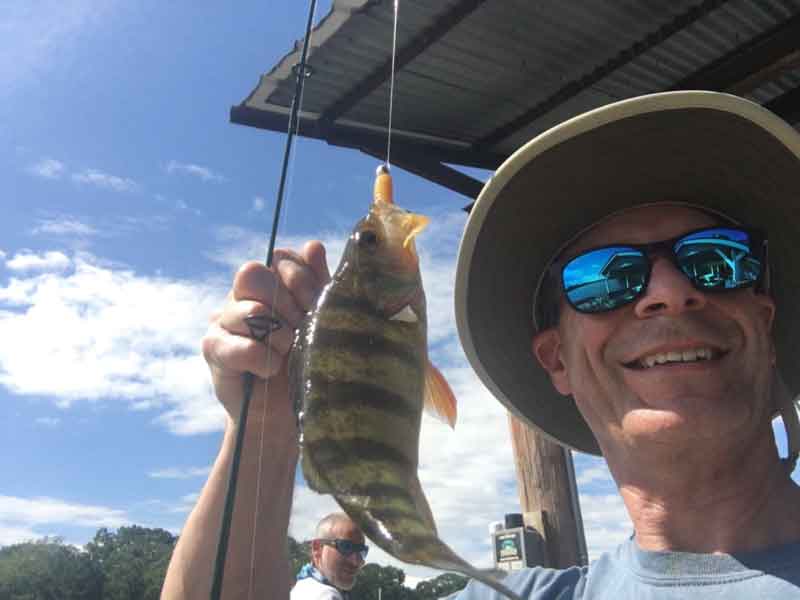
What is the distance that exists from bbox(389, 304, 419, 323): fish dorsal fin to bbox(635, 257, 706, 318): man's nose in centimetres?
57

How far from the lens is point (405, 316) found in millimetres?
1773

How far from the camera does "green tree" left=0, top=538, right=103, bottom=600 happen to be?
55.9 metres

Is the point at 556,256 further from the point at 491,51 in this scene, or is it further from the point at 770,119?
the point at 491,51

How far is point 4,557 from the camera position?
225ft

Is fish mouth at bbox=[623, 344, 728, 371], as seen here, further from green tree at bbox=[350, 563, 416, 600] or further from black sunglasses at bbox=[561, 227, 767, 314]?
green tree at bbox=[350, 563, 416, 600]

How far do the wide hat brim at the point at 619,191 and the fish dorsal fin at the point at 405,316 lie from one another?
0.46 metres

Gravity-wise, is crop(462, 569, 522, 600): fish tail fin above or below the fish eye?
below

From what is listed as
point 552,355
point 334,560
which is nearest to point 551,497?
point 334,560

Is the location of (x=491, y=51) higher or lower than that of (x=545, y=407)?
higher

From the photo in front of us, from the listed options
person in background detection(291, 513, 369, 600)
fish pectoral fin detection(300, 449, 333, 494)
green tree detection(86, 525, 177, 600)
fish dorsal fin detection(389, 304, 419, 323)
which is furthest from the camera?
green tree detection(86, 525, 177, 600)

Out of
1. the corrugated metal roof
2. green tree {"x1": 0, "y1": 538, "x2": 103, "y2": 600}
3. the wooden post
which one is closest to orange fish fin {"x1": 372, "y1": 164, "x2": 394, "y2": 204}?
the corrugated metal roof

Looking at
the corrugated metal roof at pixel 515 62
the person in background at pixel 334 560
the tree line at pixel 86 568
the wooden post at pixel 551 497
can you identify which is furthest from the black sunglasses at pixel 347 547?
the tree line at pixel 86 568

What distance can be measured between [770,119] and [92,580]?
6309 centimetres

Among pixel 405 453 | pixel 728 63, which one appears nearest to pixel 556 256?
pixel 405 453
